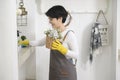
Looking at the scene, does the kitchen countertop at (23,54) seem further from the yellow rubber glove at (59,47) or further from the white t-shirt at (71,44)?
the white t-shirt at (71,44)

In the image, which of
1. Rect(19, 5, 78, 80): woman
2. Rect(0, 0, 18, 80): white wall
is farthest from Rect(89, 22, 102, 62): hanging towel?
Rect(0, 0, 18, 80): white wall

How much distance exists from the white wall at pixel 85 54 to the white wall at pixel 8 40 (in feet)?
4.46

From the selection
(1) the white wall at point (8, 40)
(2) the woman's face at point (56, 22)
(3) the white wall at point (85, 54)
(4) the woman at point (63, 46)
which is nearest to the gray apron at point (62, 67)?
(4) the woman at point (63, 46)

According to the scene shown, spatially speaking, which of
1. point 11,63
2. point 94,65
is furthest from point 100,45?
point 11,63

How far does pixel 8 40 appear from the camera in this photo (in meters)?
1.56

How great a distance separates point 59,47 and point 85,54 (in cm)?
96

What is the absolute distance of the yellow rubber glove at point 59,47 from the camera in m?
2.06

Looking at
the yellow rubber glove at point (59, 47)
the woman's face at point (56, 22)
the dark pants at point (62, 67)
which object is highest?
the woman's face at point (56, 22)

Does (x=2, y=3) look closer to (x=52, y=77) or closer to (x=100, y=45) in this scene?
(x=52, y=77)

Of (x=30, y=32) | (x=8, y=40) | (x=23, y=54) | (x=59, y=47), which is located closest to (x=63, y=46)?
(x=59, y=47)

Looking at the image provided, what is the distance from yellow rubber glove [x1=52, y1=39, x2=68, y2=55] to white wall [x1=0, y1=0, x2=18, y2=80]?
1.87ft

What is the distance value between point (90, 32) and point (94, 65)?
49 cm

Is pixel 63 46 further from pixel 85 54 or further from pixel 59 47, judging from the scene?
pixel 85 54

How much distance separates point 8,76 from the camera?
62.6 inches
